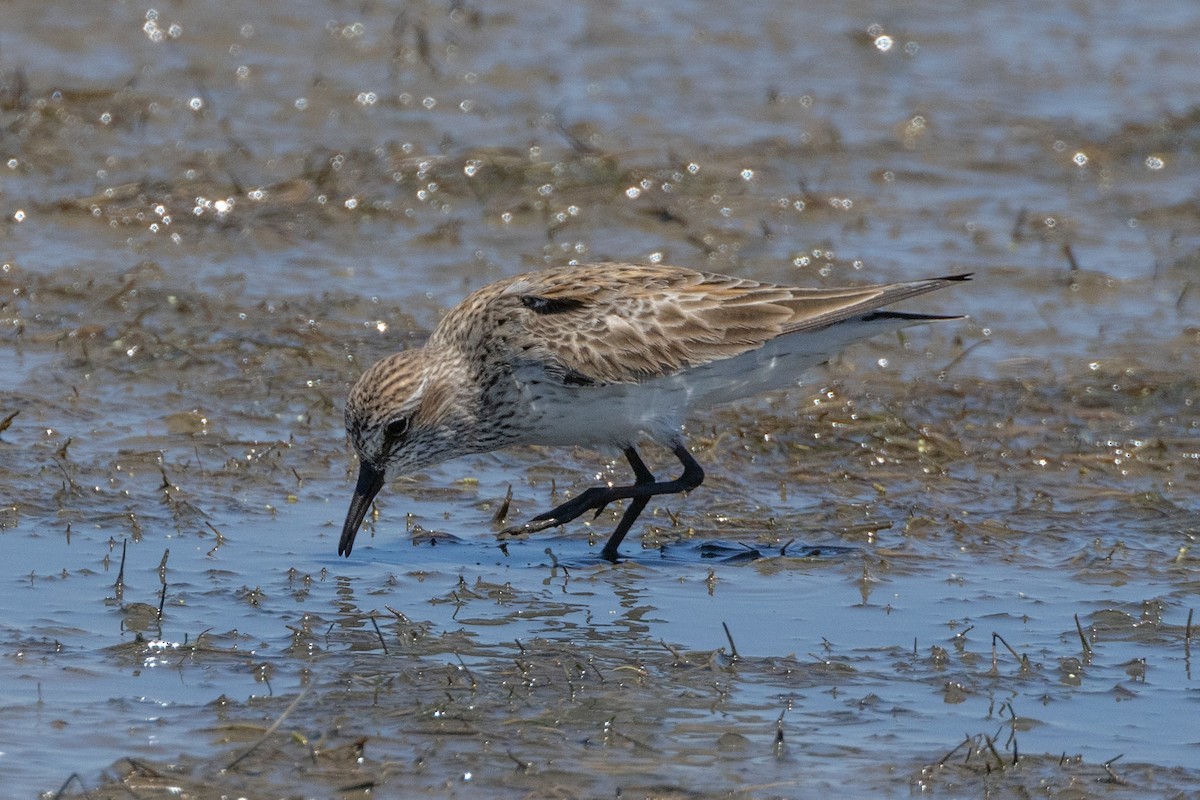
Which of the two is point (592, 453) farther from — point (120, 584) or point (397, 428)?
point (120, 584)

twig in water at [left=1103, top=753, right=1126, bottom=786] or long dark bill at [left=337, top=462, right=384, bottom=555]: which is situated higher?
long dark bill at [left=337, top=462, right=384, bottom=555]

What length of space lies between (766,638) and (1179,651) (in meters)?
1.61

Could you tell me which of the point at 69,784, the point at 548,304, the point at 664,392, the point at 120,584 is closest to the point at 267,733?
the point at 69,784

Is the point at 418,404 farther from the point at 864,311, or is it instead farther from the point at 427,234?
the point at 427,234

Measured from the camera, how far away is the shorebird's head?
26.8ft

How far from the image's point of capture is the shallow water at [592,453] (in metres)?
6.25

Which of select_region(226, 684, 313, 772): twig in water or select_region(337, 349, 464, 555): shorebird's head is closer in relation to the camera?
select_region(226, 684, 313, 772): twig in water

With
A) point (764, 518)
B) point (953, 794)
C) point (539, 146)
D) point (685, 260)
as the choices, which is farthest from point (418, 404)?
point (539, 146)

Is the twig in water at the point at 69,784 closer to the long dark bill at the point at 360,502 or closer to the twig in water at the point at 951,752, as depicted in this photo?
the long dark bill at the point at 360,502

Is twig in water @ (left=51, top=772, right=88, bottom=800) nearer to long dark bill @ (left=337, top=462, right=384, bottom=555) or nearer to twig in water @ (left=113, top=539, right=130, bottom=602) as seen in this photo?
twig in water @ (left=113, top=539, right=130, bottom=602)

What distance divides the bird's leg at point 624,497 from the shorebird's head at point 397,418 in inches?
22.5

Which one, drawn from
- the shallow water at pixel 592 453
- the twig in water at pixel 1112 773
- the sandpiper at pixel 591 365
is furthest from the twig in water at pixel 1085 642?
the sandpiper at pixel 591 365

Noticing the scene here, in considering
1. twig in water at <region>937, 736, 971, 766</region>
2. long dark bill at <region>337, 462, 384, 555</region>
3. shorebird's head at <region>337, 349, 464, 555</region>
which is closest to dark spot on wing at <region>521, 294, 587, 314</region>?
shorebird's head at <region>337, 349, 464, 555</region>

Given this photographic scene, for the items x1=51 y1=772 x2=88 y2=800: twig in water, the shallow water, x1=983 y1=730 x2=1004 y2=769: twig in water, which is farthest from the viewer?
the shallow water
